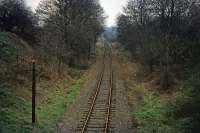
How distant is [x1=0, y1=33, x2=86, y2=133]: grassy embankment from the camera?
78.5 ft

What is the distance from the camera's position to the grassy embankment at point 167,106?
76.3 ft

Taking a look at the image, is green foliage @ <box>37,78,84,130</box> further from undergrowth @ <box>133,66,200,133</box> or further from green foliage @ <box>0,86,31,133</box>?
undergrowth @ <box>133,66,200,133</box>

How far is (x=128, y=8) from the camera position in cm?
6662

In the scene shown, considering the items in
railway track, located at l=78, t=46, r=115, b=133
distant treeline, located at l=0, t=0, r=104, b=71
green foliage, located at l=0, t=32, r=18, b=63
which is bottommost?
railway track, located at l=78, t=46, r=115, b=133

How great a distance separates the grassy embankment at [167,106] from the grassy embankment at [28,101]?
18.1 ft

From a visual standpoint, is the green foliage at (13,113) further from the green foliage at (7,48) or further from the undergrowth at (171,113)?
the green foliage at (7,48)

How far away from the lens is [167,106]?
96.4 feet

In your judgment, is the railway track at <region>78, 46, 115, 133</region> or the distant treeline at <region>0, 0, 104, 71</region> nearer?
the railway track at <region>78, 46, 115, 133</region>

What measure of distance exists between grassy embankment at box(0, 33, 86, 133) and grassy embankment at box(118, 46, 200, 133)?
5516 millimetres

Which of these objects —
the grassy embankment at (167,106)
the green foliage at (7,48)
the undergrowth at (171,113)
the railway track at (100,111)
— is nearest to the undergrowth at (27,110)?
the railway track at (100,111)

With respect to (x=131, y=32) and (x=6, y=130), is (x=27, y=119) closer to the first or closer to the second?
(x=6, y=130)

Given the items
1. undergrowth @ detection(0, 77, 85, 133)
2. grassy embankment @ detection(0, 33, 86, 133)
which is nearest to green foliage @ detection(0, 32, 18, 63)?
grassy embankment @ detection(0, 33, 86, 133)

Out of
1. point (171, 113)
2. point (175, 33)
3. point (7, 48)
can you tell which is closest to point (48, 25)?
point (7, 48)

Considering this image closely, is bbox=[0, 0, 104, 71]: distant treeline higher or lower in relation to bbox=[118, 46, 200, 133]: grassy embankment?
higher
